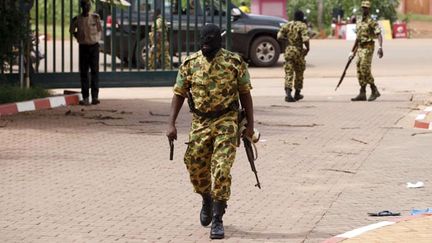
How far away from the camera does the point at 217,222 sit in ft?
30.2

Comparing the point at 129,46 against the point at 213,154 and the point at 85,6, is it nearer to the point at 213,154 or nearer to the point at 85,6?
the point at 85,6

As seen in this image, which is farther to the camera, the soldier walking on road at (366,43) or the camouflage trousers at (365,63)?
the camouflage trousers at (365,63)

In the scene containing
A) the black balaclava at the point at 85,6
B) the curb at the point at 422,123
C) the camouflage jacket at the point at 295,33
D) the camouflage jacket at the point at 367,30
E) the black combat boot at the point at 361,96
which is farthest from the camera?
the black combat boot at the point at 361,96

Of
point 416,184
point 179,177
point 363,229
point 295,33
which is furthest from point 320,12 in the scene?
point 363,229

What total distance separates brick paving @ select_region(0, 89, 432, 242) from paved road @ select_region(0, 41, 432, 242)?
0.01 metres

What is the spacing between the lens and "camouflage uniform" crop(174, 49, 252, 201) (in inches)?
367

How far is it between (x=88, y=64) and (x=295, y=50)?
3.37 metres

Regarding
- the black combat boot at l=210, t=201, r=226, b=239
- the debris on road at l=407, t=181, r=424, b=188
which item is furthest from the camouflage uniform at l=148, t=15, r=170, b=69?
the black combat boot at l=210, t=201, r=226, b=239

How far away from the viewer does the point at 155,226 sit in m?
9.72

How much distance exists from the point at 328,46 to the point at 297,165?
25649 millimetres

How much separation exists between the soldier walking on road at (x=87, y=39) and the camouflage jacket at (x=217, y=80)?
10359mm

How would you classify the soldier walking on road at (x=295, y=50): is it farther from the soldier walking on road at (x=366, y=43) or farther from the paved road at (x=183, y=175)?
the soldier walking on road at (x=366, y=43)

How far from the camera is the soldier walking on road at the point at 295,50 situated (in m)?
20.2

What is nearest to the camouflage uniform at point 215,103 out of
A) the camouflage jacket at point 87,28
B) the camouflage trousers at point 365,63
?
the camouflage jacket at point 87,28
